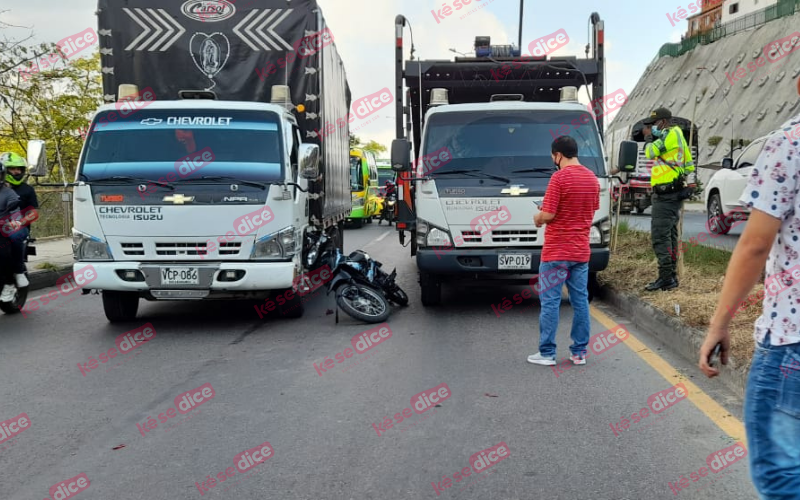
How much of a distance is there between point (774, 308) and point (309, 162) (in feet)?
19.9

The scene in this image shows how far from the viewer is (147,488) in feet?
12.0

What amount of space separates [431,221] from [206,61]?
330 cm

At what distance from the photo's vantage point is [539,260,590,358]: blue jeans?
6.01 m

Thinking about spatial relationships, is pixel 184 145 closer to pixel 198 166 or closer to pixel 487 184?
pixel 198 166

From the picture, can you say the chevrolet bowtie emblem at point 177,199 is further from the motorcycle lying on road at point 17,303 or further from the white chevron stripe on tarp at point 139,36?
the motorcycle lying on road at point 17,303

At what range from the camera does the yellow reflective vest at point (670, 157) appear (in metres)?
8.15

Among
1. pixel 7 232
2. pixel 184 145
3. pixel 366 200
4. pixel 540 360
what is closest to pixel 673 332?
pixel 540 360

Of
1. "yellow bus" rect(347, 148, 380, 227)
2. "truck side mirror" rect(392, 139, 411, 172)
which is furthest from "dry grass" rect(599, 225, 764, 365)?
"yellow bus" rect(347, 148, 380, 227)

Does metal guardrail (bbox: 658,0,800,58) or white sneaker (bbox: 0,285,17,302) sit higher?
metal guardrail (bbox: 658,0,800,58)

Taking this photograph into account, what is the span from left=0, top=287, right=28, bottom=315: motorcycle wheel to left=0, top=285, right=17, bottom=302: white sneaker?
8 cm

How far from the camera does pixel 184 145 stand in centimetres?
778

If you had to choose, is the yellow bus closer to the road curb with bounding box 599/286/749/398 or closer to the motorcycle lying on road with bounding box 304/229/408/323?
the motorcycle lying on road with bounding box 304/229/408/323

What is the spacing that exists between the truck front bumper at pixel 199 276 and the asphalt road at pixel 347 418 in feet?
1.64

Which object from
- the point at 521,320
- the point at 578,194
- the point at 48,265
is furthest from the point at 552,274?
the point at 48,265
